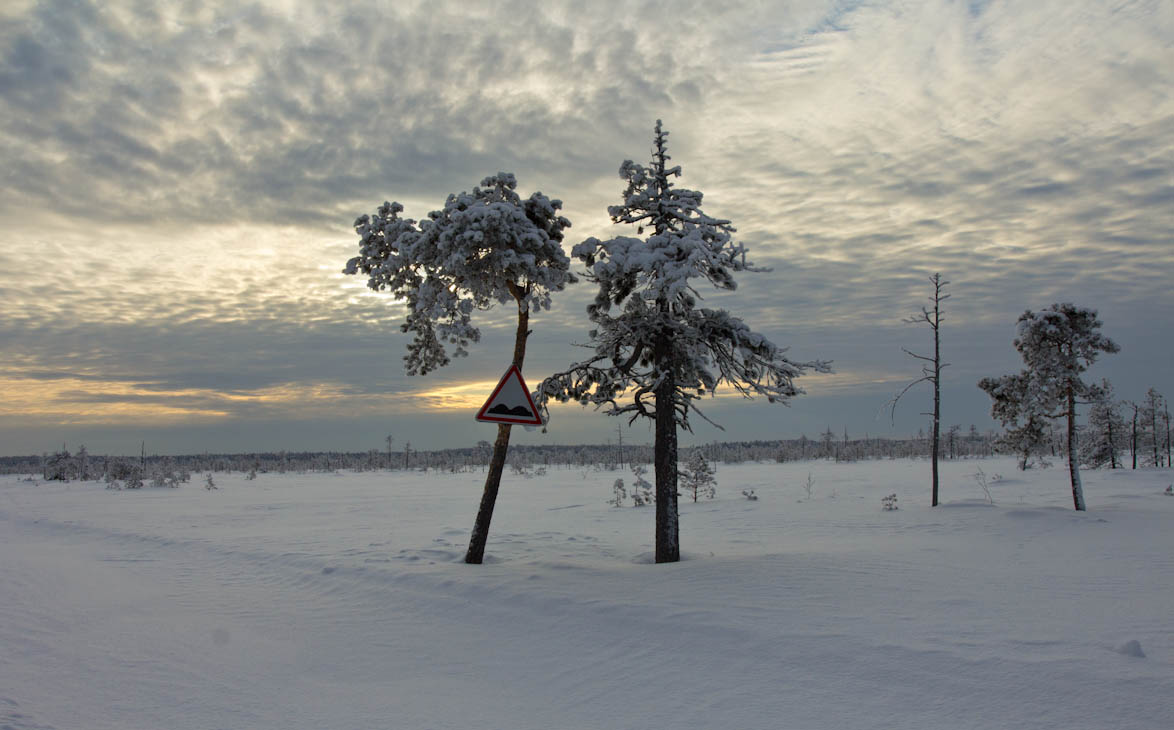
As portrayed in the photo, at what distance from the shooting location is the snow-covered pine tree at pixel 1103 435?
4679cm

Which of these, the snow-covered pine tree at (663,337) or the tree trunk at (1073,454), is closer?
the snow-covered pine tree at (663,337)

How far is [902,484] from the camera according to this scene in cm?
3991

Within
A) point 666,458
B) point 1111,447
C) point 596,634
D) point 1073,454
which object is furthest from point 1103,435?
point 596,634

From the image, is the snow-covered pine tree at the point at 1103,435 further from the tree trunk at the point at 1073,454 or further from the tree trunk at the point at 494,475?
the tree trunk at the point at 494,475

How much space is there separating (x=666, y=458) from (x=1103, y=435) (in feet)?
170

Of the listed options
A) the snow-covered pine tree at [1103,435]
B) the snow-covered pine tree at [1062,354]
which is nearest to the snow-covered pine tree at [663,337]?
the snow-covered pine tree at [1062,354]

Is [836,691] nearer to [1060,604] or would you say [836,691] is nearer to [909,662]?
[909,662]

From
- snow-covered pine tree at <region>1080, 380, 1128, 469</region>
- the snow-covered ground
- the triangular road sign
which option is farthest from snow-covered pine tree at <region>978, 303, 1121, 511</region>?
snow-covered pine tree at <region>1080, 380, 1128, 469</region>

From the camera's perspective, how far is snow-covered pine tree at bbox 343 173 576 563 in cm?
1302

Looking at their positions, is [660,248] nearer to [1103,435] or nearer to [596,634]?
[596,634]

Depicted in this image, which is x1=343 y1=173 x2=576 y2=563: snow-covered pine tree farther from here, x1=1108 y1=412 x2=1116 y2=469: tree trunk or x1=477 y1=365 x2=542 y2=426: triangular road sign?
x1=1108 y1=412 x2=1116 y2=469: tree trunk

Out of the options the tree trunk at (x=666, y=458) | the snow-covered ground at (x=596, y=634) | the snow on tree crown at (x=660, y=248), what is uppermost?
the snow on tree crown at (x=660, y=248)

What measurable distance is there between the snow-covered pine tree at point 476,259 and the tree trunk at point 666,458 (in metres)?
2.90

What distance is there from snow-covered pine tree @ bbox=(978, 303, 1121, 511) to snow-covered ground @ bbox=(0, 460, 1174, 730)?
5276 millimetres
